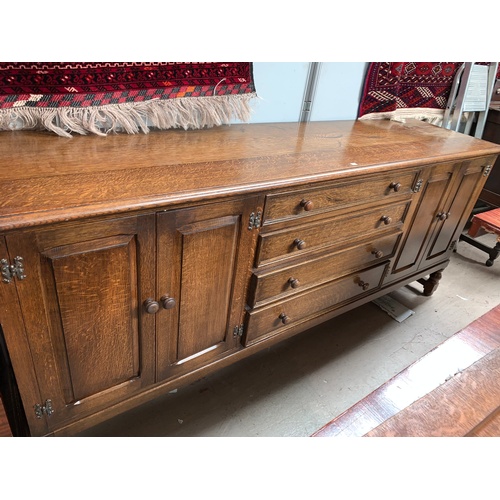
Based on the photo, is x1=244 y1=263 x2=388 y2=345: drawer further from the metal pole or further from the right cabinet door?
the metal pole

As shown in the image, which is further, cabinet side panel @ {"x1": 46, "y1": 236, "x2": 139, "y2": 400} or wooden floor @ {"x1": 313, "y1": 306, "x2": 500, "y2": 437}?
cabinet side panel @ {"x1": 46, "y1": 236, "x2": 139, "y2": 400}

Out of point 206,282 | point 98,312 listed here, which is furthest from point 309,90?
point 98,312

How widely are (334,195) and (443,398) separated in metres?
0.74

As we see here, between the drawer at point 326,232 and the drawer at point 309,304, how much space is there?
0.69ft

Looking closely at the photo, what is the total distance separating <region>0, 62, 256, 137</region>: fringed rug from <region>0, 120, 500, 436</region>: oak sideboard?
0.05 m

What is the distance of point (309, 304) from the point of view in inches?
62.3

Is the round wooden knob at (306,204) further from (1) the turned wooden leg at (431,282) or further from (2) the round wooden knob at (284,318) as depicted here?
(1) the turned wooden leg at (431,282)

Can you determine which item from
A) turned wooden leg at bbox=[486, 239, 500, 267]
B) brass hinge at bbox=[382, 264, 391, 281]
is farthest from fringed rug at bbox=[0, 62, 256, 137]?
turned wooden leg at bbox=[486, 239, 500, 267]

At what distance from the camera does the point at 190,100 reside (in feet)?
4.44

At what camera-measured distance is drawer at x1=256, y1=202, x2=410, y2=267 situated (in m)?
1.26

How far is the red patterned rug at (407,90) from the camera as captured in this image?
1.87 metres

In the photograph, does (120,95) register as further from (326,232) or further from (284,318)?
(284,318)
